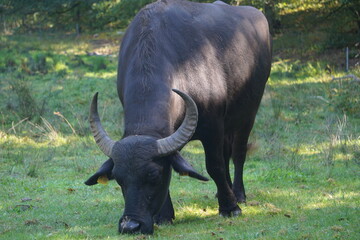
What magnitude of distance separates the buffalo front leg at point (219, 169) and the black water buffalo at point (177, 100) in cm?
1

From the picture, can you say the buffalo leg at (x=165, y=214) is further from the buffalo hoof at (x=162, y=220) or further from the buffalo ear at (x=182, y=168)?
the buffalo ear at (x=182, y=168)

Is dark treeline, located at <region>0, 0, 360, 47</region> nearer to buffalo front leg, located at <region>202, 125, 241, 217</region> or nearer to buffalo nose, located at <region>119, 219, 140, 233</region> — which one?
buffalo front leg, located at <region>202, 125, 241, 217</region>

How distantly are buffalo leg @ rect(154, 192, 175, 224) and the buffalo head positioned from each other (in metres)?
0.82

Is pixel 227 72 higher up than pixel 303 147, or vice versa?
pixel 227 72

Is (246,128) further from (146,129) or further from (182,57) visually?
(146,129)

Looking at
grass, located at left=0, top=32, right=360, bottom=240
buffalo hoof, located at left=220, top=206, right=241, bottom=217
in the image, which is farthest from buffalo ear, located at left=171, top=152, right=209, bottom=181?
buffalo hoof, located at left=220, top=206, right=241, bottom=217

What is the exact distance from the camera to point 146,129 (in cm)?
657

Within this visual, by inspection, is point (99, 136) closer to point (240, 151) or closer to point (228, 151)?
point (228, 151)

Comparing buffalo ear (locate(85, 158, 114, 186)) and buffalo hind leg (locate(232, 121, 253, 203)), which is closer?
buffalo ear (locate(85, 158, 114, 186))

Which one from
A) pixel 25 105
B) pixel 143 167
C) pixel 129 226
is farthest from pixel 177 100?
pixel 25 105

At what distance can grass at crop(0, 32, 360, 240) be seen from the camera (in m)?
7.01

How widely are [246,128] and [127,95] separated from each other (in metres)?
2.77

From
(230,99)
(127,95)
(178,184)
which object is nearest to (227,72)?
(230,99)

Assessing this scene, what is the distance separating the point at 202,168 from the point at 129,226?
→ 4371mm
